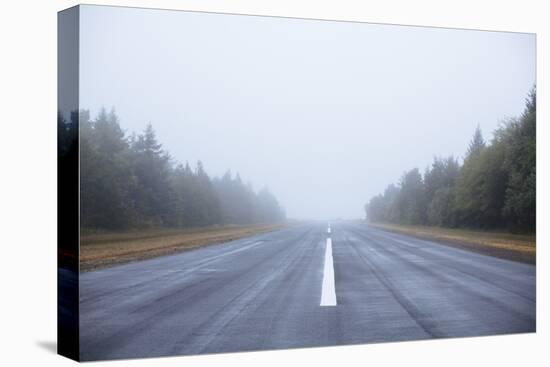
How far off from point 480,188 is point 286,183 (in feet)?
14.0

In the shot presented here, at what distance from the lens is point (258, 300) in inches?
527

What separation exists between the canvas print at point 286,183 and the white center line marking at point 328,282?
0.03 m

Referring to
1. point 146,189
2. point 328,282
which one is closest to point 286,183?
point 328,282

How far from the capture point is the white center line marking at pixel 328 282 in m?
13.8

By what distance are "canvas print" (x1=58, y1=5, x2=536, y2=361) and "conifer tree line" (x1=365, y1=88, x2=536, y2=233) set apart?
4 cm

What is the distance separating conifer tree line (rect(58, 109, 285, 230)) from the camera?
12062 mm

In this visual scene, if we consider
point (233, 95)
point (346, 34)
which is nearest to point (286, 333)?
point (233, 95)

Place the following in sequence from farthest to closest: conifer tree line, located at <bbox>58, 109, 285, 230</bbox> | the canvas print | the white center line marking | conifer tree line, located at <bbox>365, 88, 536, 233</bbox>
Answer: conifer tree line, located at <bbox>365, 88, 536, 233</bbox> → the white center line marking → the canvas print → conifer tree line, located at <bbox>58, 109, 285, 230</bbox>

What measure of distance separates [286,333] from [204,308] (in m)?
1.44

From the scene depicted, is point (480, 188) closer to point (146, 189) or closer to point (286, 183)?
point (286, 183)

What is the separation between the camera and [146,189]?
13047mm

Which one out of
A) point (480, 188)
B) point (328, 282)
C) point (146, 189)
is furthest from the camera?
point (480, 188)

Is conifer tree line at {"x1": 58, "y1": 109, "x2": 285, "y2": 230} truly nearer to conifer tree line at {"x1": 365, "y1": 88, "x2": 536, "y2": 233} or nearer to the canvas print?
the canvas print

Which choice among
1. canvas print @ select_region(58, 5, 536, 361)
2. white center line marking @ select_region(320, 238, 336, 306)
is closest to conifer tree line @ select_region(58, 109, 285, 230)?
canvas print @ select_region(58, 5, 536, 361)
